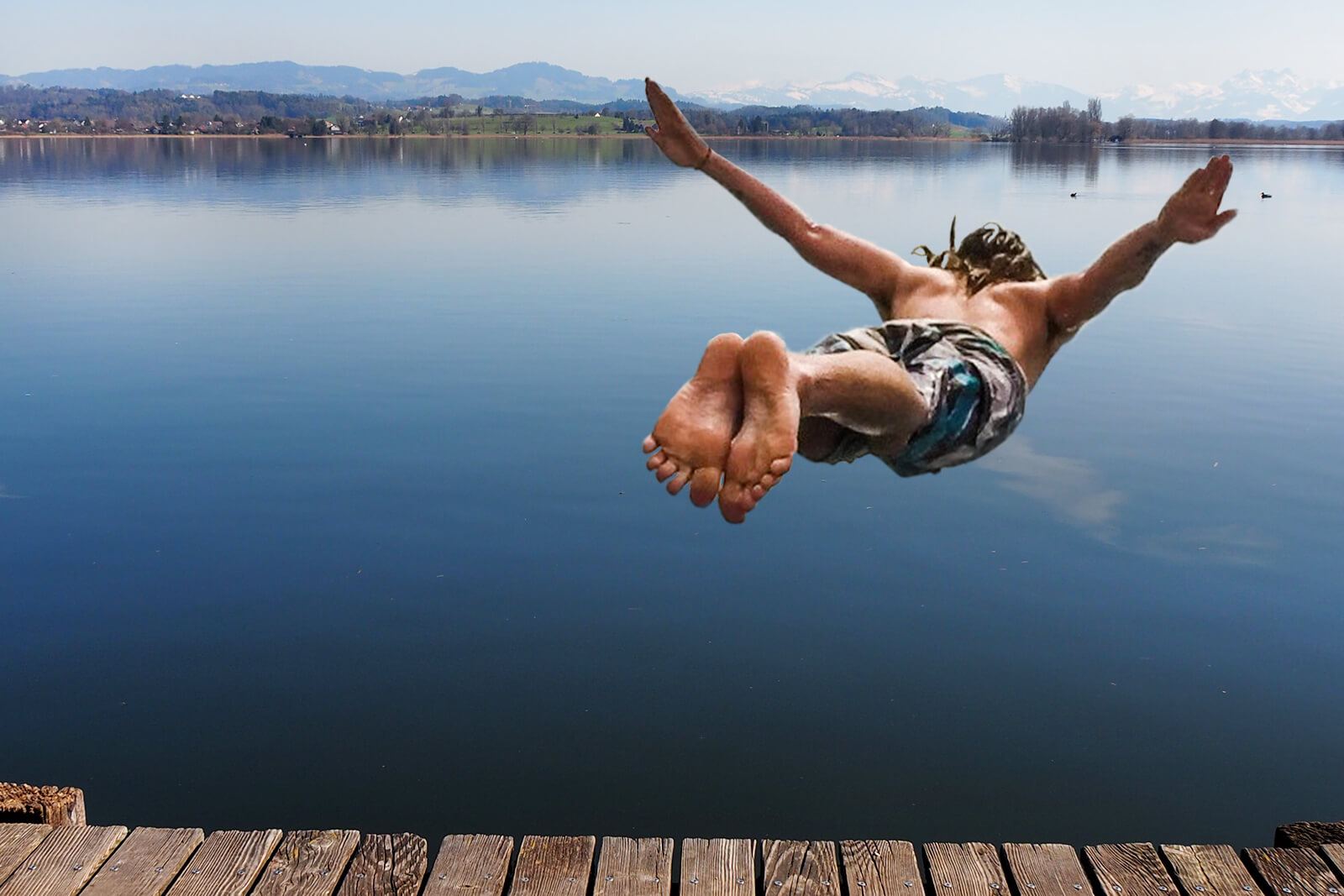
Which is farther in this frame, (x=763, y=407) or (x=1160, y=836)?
(x=1160, y=836)

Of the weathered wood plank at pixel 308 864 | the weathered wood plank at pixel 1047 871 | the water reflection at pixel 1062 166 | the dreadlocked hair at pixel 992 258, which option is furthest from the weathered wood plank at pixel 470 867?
the water reflection at pixel 1062 166

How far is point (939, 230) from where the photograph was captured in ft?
93.5

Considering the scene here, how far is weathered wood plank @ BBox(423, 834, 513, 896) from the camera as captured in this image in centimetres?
483

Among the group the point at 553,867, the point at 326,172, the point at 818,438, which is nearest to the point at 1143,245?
the point at 818,438

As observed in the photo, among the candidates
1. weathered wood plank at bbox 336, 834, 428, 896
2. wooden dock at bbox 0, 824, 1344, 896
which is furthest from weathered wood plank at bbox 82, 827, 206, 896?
weathered wood plank at bbox 336, 834, 428, 896

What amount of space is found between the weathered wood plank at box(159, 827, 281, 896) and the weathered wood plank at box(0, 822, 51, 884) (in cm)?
67

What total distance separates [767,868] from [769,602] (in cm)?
546

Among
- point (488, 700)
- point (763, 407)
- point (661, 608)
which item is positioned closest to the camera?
point (763, 407)

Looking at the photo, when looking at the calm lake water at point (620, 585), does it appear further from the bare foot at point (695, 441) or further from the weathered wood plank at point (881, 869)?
the bare foot at point (695, 441)

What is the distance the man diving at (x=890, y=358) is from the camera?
2934mm

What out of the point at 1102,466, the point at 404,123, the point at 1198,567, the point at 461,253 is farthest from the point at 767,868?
the point at 404,123

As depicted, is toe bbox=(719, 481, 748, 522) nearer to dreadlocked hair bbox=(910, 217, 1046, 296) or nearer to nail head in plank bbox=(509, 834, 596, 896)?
dreadlocked hair bbox=(910, 217, 1046, 296)

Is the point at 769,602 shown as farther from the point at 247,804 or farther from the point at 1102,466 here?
the point at 1102,466

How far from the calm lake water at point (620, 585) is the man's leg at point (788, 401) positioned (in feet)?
16.4
